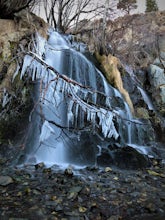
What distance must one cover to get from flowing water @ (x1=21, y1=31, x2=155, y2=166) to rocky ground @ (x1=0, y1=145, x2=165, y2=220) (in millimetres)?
689

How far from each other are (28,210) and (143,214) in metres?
1.53

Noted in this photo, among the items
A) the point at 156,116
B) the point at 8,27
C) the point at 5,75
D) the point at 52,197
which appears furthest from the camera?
the point at 156,116

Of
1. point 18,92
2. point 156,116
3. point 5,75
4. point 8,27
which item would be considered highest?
point 8,27

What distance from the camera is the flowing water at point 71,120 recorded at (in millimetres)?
4285

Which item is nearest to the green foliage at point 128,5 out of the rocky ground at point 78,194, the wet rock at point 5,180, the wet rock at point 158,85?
the wet rock at point 158,85

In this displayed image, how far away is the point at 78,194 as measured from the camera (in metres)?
3.71

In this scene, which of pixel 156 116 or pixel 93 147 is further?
pixel 156 116

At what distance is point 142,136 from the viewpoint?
7762 millimetres

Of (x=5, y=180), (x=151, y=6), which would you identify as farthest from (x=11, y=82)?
(x=151, y=6)

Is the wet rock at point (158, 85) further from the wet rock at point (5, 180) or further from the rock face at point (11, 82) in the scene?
the wet rock at point (5, 180)

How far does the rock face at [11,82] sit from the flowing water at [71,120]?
34cm

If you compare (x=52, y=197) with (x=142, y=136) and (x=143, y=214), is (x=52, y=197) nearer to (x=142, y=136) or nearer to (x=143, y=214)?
(x=143, y=214)

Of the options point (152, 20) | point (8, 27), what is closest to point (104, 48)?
point (8, 27)

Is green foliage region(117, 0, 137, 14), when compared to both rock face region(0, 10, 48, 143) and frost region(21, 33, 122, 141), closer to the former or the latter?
frost region(21, 33, 122, 141)
